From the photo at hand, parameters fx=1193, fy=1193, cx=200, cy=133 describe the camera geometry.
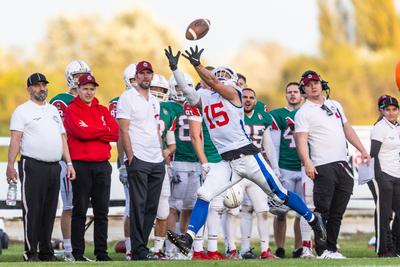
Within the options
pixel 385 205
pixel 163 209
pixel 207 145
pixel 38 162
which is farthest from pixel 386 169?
pixel 38 162

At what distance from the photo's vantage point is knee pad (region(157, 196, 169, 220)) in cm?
1432

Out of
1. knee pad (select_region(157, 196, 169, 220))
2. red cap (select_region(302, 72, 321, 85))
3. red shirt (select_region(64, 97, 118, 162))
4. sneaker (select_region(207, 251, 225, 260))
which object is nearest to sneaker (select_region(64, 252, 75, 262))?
red shirt (select_region(64, 97, 118, 162))

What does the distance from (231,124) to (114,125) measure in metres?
1.73

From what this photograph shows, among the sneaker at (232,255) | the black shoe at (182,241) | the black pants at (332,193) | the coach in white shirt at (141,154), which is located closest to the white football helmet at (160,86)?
the coach in white shirt at (141,154)

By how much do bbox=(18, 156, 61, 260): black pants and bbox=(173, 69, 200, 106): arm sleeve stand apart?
5.97ft

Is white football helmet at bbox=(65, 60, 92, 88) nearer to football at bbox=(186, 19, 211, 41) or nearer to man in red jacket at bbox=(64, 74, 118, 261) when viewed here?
man in red jacket at bbox=(64, 74, 118, 261)

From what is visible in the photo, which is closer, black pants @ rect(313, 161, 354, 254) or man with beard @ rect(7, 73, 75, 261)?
man with beard @ rect(7, 73, 75, 261)

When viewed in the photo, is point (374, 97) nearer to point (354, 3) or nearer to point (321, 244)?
point (354, 3)

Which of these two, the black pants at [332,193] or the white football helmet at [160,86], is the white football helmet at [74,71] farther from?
the black pants at [332,193]

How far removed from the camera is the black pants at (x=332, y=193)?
1377cm

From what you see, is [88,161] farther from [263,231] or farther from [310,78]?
[310,78]

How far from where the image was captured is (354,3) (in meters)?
66.5

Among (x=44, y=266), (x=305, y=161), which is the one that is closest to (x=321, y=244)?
(x=305, y=161)

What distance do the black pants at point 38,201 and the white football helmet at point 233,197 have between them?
198 centimetres
